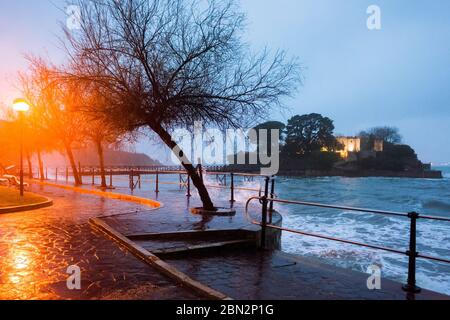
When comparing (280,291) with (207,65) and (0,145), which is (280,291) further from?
(0,145)

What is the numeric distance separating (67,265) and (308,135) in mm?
119344

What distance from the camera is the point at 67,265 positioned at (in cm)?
584

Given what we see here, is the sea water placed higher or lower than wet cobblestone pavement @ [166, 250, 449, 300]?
lower

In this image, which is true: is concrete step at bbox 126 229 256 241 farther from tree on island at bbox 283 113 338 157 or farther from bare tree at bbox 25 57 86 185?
tree on island at bbox 283 113 338 157

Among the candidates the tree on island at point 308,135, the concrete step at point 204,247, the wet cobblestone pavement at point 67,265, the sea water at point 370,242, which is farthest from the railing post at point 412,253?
the tree on island at point 308,135

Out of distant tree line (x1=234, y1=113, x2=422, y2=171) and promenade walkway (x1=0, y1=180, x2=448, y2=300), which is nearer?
promenade walkway (x1=0, y1=180, x2=448, y2=300)

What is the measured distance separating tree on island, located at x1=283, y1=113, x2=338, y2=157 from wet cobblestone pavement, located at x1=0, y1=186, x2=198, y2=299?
11457 centimetres

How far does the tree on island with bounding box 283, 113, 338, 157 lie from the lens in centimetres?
12012

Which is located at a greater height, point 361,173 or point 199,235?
point 199,235

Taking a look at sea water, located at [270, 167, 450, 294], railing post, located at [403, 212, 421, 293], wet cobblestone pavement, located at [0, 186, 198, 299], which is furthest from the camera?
sea water, located at [270, 167, 450, 294]

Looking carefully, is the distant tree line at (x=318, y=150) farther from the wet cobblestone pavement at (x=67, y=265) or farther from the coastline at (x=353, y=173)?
the wet cobblestone pavement at (x=67, y=265)

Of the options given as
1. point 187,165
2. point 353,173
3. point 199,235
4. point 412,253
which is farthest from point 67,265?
point 353,173

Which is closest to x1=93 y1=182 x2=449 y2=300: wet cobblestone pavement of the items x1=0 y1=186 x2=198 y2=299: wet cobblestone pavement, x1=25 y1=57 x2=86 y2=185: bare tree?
x1=0 y1=186 x2=198 y2=299: wet cobblestone pavement

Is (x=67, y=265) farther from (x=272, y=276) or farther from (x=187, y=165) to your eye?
(x=187, y=165)
